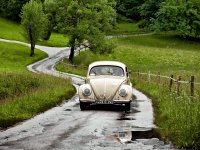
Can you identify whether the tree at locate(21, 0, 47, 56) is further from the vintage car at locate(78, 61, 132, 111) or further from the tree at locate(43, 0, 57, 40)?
the vintage car at locate(78, 61, 132, 111)

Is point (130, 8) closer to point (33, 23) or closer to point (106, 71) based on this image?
point (33, 23)

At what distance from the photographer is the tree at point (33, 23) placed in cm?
7394

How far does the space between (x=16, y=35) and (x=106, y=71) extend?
79951 mm

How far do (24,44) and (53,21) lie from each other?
56.2 ft

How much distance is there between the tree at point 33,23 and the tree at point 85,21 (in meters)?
6.88

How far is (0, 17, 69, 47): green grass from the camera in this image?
9347 cm

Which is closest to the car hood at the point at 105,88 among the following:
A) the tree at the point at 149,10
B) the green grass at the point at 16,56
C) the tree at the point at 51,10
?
the green grass at the point at 16,56

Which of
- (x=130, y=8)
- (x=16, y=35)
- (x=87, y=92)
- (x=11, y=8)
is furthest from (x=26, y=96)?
(x=130, y=8)

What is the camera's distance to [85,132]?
12281 mm

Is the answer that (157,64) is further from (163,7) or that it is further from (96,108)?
(96,108)

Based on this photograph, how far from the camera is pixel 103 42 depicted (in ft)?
216

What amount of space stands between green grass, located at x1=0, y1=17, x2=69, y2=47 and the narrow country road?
251ft

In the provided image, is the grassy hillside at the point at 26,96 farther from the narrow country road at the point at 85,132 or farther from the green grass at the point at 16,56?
the green grass at the point at 16,56

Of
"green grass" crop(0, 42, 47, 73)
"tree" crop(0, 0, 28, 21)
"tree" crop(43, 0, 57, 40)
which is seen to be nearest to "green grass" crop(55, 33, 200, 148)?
"tree" crop(43, 0, 57, 40)
